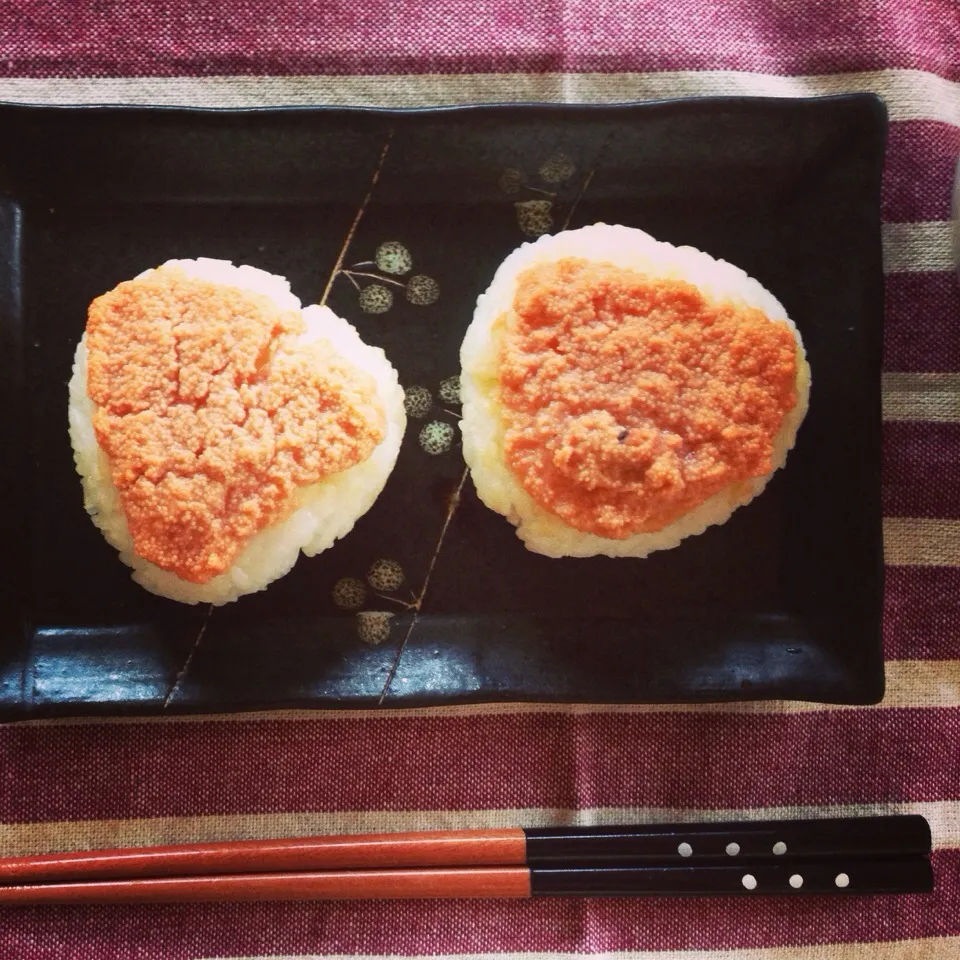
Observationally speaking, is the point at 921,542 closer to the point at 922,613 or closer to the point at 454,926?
the point at 922,613

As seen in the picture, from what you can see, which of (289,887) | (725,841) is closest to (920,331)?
(725,841)

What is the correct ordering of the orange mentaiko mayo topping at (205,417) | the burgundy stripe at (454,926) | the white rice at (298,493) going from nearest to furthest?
the orange mentaiko mayo topping at (205,417) < the white rice at (298,493) < the burgundy stripe at (454,926)

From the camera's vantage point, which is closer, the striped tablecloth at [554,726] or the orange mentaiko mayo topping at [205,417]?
the orange mentaiko mayo topping at [205,417]

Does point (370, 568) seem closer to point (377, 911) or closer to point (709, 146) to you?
point (377, 911)

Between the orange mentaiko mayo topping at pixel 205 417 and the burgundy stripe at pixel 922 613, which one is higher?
the orange mentaiko mayo topping at pixel 205 417

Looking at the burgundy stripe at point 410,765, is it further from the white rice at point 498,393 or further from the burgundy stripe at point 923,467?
the burgundy stripe at point 923,467

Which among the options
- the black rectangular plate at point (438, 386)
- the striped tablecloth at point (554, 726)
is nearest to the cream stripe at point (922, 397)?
the striped tablecloth at point (554, 726)

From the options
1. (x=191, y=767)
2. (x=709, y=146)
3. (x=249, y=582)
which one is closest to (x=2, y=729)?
(x=191, y=767)
